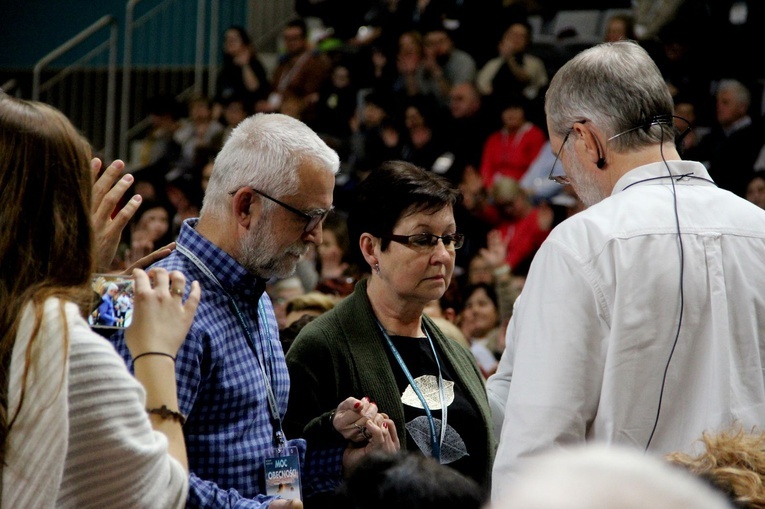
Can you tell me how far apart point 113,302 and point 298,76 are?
840 centimetres

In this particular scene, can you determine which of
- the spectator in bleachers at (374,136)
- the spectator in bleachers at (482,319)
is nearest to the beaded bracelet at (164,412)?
the spectator in bleachers at (482,319)

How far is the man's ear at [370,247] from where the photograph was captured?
2918 millimetres

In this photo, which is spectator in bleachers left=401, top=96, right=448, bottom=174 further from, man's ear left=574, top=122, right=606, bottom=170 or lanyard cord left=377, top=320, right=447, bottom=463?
man's ear left=574, top=122, right=606, bottom=170

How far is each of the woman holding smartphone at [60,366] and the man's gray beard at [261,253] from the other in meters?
0.66

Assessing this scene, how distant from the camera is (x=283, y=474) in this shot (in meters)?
2.21

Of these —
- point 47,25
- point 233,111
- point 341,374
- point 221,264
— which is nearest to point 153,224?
point 341,374

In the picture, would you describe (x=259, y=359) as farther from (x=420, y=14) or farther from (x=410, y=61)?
(x=420, y=14)

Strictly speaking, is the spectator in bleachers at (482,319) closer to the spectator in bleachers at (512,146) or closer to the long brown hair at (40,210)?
the spectator in bleachers at (512,146)

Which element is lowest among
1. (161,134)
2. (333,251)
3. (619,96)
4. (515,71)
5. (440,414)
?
(161,134)

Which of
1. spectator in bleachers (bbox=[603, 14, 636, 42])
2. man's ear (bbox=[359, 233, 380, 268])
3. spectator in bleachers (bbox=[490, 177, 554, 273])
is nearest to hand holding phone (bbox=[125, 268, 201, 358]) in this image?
man's ear (bbox=[359, 233, 380, 268])

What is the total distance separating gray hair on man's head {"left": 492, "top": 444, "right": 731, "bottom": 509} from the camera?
2.49ft

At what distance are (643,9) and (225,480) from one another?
22.6 feet

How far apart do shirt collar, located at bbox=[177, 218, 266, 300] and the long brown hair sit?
67cm

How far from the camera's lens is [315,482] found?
2574 mm
